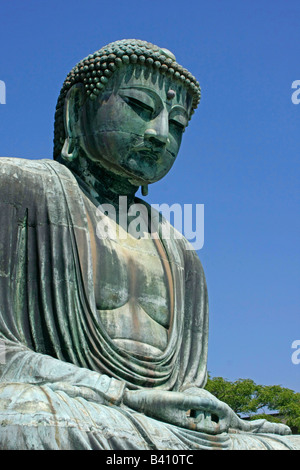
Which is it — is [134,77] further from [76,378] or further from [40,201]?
[76,378]

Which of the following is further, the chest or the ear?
the ear

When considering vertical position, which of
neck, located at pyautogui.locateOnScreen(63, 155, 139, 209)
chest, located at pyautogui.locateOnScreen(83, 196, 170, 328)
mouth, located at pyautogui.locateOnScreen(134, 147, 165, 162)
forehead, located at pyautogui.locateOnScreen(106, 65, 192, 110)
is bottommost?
chest, located at pyautogui.locateOnScreen(83, 196, 170, 328)

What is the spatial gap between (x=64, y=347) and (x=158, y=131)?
2.54 m

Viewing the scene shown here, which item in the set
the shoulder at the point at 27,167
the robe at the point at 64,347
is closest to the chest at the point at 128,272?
the robe at the point at 64,347

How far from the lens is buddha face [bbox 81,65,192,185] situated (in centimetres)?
898

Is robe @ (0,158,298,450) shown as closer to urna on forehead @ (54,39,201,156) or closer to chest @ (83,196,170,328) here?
chest @ (83,196,170,328)

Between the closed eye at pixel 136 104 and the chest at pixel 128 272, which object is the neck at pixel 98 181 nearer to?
the chest at pixel 128 272

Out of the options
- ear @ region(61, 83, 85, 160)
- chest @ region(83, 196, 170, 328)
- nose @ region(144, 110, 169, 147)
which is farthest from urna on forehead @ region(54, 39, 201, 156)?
chest @ region(83, 196, 170, 328)

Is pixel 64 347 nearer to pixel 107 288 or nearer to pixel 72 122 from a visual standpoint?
pixel 107 288

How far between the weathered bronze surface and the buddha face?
1cm

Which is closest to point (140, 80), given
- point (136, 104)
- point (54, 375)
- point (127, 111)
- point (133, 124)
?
point (136, 104)
